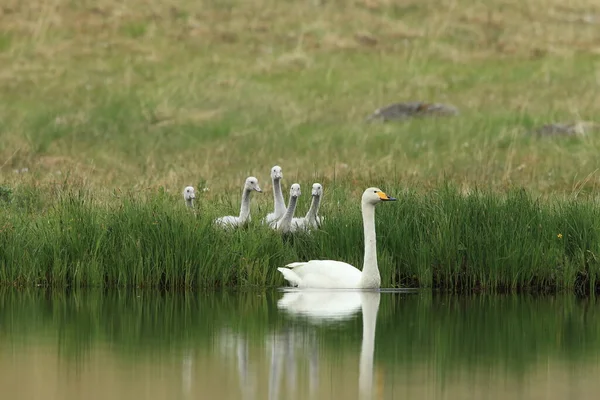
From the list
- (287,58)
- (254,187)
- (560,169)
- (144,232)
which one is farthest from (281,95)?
(144,232)

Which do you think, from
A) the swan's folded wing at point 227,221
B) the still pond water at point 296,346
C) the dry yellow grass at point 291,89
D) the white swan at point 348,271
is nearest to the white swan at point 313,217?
the swan's folded wing at point 227,221

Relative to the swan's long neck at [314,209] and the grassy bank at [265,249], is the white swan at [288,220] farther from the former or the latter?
the grassy bank at [265,249]

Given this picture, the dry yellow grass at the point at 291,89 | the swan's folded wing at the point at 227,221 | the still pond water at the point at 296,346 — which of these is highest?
the dry yellow grass at the point at 291,89

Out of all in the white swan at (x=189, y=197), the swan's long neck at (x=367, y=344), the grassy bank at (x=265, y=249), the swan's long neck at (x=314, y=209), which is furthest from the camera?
the white swan at (x=189, y=197)

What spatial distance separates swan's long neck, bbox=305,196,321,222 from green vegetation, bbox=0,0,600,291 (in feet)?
1.24

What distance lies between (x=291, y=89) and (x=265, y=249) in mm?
22091

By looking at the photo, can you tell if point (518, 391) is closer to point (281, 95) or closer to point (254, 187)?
point (254, 187)

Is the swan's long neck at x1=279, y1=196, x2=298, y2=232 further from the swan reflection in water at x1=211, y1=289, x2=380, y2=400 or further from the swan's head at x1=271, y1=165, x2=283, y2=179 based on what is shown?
the swan's head at x1=271, y1=165, x2=283, y2=179

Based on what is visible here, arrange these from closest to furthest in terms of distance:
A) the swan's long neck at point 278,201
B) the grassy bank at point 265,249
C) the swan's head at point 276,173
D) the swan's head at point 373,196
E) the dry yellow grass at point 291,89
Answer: the swan's head at point 373,196, the grassy bank at point 265,249, the swan's long neck at point 278,201, the swan's head at point 276,173, the dry yellow grass at point 291,89

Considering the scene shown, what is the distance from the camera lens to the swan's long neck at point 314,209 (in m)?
18.0

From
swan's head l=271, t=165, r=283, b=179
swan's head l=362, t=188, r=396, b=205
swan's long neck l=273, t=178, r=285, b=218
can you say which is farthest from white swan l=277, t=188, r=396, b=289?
swan's head l=271, t=165, r=283, b=179

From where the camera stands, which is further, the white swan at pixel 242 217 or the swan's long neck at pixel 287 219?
the swan's long neck at pixel 287 219

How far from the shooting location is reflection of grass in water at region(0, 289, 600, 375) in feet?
42.8

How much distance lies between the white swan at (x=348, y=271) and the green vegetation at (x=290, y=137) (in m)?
0.64
